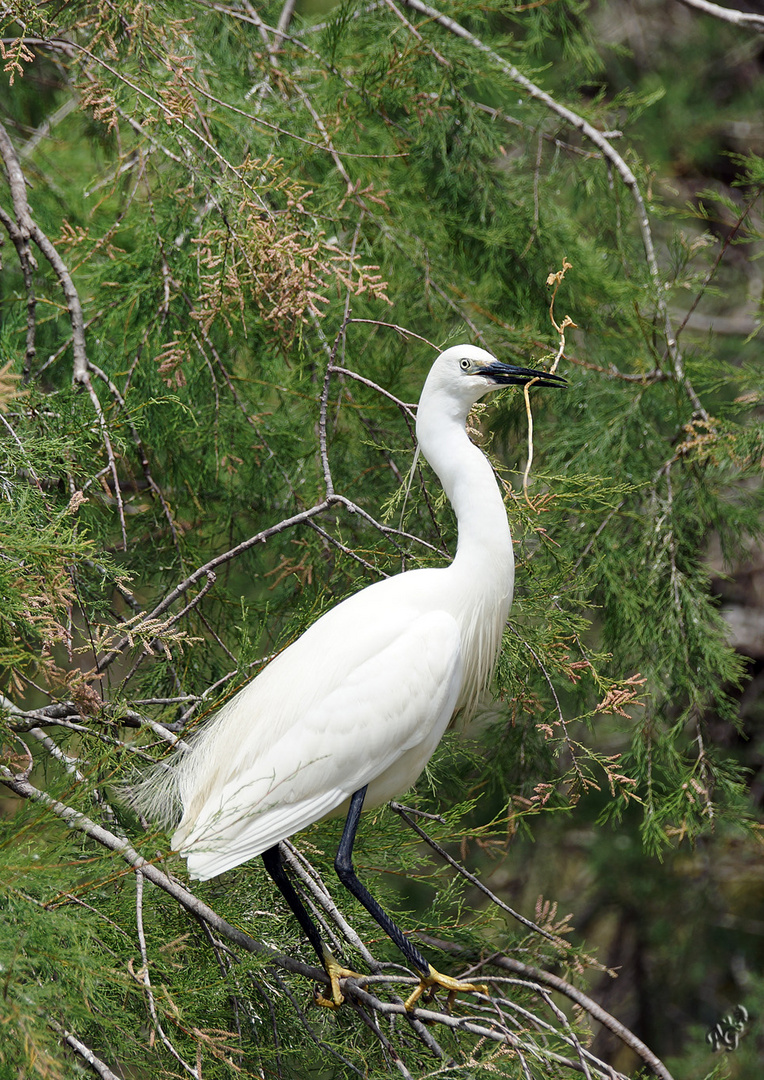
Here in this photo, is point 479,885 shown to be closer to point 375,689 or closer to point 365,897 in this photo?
point 365,897

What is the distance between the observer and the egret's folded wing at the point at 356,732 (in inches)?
70.4

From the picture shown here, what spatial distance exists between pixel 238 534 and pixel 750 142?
13.8ft

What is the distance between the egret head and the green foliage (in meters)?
0.13

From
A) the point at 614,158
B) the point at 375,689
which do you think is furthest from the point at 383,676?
the point at 614,158

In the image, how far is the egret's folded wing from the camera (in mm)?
1787

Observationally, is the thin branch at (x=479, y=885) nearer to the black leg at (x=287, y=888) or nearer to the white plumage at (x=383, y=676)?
the white plumage at (x=383, y=676)

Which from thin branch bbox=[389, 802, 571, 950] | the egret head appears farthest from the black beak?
thin branch bbox=[389, 802, 571, 950]

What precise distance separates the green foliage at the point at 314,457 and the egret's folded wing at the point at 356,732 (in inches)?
5.9

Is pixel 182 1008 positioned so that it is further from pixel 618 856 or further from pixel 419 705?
pixel 618 856

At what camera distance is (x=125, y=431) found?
2287 millimetres

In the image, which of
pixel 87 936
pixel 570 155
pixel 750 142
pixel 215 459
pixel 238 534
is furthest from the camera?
pixel 750 142

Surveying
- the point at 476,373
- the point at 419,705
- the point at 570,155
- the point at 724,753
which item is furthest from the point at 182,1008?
A: the point at 724,753

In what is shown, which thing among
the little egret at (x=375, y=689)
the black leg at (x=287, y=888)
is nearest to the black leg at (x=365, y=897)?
the little egret at (x=375, y=689)

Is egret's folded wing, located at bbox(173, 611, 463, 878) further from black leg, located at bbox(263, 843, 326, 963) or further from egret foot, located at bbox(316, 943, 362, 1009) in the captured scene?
→ egret foot, located at bbox(316, 943, 362, 1009)
